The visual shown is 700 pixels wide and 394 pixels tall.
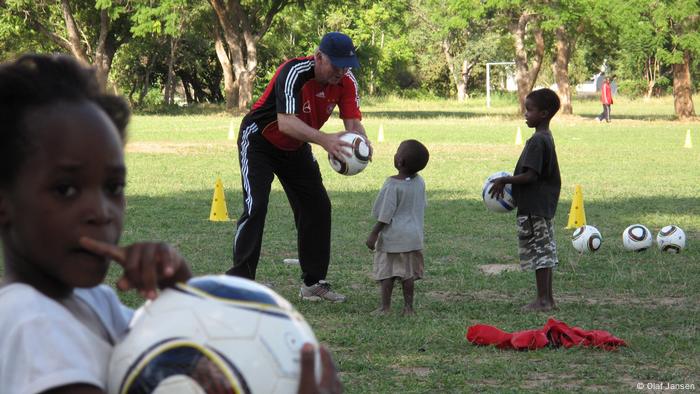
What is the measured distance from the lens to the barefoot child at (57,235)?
5.83 ft

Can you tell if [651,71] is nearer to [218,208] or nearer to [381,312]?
[218,208]

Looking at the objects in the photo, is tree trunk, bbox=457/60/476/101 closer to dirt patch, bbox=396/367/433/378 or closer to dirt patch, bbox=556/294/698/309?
dirt patch, bbox=556/294/698/309

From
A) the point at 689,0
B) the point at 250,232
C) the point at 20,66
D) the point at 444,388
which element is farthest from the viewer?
the point at 689,0

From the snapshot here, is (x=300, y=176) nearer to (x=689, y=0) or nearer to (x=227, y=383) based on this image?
(x=227, y=383)

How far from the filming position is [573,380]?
19.7 ft

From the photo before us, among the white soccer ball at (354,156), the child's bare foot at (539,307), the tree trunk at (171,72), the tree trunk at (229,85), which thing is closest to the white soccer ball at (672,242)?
the child's bare foot at (539,307)

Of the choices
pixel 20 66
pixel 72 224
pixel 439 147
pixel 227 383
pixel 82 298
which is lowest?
pixel 439 147

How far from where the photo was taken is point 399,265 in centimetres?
806

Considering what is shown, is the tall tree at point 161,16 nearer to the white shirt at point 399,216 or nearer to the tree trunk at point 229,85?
the tree trunk at point 229,85

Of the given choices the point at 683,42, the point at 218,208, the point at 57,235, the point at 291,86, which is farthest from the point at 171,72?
the point at 57,235

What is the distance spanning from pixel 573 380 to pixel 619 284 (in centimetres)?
341

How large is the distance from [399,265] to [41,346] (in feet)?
20.9

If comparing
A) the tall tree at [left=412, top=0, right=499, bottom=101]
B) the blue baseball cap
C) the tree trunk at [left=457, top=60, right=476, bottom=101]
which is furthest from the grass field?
the tree trunk at [left=457, top=60, right=476, bottom=101]

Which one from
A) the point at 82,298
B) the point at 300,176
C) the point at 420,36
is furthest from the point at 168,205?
the point at 420,36
